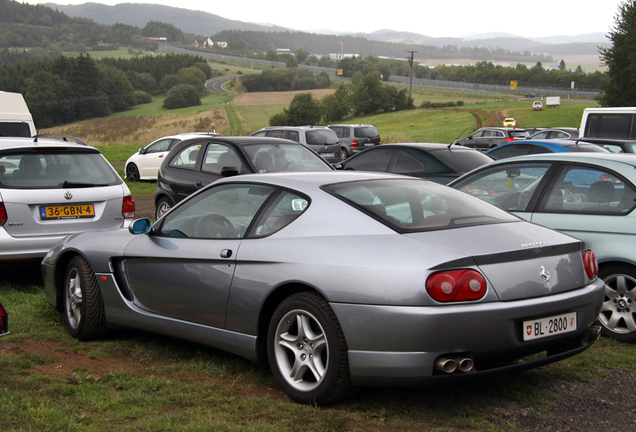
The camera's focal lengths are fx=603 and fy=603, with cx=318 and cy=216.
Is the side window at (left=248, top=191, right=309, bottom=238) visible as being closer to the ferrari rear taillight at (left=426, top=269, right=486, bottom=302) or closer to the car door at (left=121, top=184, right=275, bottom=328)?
the car door at (left=121, top=184, right=275, bottom=328)

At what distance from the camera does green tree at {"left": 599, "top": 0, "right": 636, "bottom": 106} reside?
42.4 meters

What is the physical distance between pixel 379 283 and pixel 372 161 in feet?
25.8

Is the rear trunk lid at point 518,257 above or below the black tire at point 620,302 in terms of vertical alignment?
above

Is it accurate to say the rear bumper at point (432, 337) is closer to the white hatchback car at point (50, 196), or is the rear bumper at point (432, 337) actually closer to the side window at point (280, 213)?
the side window at point (280, 213)

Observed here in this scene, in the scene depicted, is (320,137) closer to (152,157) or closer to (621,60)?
(152,157)

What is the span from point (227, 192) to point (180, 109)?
312 feet

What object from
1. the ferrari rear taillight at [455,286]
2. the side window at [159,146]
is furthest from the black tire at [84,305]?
the side window at [159,146]

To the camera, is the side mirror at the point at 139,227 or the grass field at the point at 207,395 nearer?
the grass field at the point at 207,395

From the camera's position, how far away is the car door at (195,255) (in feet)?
13.3

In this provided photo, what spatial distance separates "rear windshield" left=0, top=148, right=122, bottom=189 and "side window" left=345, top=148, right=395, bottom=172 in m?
4.82

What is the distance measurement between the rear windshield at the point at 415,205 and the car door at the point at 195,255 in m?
0.68

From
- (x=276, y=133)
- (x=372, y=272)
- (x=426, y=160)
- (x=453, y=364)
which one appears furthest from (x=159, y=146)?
(x=453, y=364)

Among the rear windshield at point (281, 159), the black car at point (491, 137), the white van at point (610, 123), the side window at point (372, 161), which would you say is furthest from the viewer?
the black car at point (491, 137)

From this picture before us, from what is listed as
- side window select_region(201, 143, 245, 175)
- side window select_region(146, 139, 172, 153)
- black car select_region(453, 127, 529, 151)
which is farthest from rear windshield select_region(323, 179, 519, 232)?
black car select_region(453, 127, 529, 151)
